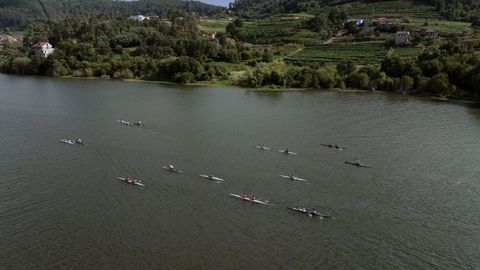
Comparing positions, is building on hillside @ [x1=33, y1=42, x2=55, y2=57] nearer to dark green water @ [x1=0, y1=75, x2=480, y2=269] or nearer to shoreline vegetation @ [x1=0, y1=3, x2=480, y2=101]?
shoreline vegetation @ [x1=0, y1=3, x2=480, y2=101]

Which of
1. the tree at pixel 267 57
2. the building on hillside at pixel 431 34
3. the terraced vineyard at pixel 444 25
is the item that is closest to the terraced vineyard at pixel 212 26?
the tree at pixel 267 57

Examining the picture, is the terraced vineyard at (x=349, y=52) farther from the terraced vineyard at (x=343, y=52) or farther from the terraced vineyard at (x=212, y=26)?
the terraced vineyard at (x=212, y=26)

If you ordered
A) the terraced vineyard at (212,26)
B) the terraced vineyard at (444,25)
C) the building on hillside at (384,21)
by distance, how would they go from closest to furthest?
the terraced vineyard at (444,25) < the building on hillside at (384,21) < the terraced vineyard at (212,26)

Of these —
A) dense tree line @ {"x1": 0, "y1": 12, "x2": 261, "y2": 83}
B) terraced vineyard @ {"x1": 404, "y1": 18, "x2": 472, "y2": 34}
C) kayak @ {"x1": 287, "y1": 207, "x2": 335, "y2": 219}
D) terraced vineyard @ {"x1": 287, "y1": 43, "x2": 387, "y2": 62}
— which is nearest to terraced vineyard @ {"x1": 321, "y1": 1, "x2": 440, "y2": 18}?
terraced vineyard @ {"x1": 404, "y1": 18, "x2": 472, "y2": 34}

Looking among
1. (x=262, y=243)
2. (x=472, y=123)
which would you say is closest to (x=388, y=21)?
(x=472, y=123)

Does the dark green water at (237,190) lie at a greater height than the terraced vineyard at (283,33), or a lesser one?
lesser

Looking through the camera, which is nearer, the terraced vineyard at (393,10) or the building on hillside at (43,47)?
the building on hillside at (43,47)
